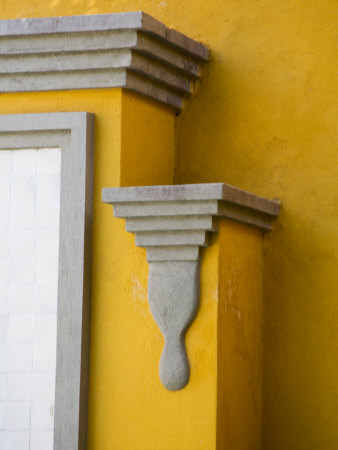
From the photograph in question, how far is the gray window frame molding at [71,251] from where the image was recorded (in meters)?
4.44

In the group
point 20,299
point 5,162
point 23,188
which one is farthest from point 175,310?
point 5,162

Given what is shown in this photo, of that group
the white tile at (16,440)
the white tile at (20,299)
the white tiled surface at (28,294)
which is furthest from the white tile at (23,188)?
the white tile at (16,440)

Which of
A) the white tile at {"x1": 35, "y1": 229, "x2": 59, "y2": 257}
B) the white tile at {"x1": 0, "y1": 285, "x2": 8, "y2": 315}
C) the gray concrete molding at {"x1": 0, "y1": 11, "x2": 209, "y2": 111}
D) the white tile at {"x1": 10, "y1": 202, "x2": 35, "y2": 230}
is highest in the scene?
the gray concrete molding at {"x1": 0, "y1": 11, "x2": 209, "y2": 111}

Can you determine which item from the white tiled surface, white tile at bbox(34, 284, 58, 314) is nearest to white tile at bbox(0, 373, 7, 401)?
the white tiled surface

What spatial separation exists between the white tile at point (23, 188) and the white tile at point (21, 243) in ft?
0.56

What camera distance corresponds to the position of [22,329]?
15.0 ft

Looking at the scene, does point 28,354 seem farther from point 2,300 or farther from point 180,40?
point 180,40

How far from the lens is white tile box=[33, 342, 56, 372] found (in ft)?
14.8

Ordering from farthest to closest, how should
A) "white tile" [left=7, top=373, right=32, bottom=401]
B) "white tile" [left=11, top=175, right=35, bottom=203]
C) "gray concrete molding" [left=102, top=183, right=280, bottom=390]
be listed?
"white tile" [left=11, top=175, right=35, bottom=203]
"white tile" [left=7, top=373, right=32, bottom=401]
"gray concrete molding" [left=102, top=183, right=280, bottom=390]

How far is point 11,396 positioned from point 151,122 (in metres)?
1.63

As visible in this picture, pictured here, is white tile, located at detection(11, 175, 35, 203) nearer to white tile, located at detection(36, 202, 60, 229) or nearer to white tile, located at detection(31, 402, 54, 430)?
white tile, located at detection(36, 202, 60, 229)

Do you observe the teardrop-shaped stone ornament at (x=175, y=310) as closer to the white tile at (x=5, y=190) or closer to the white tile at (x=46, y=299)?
the white tile at (x=46, y=299)

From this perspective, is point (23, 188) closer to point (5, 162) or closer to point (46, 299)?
point (5, 162)

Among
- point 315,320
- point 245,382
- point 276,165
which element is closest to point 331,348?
point 315,320
